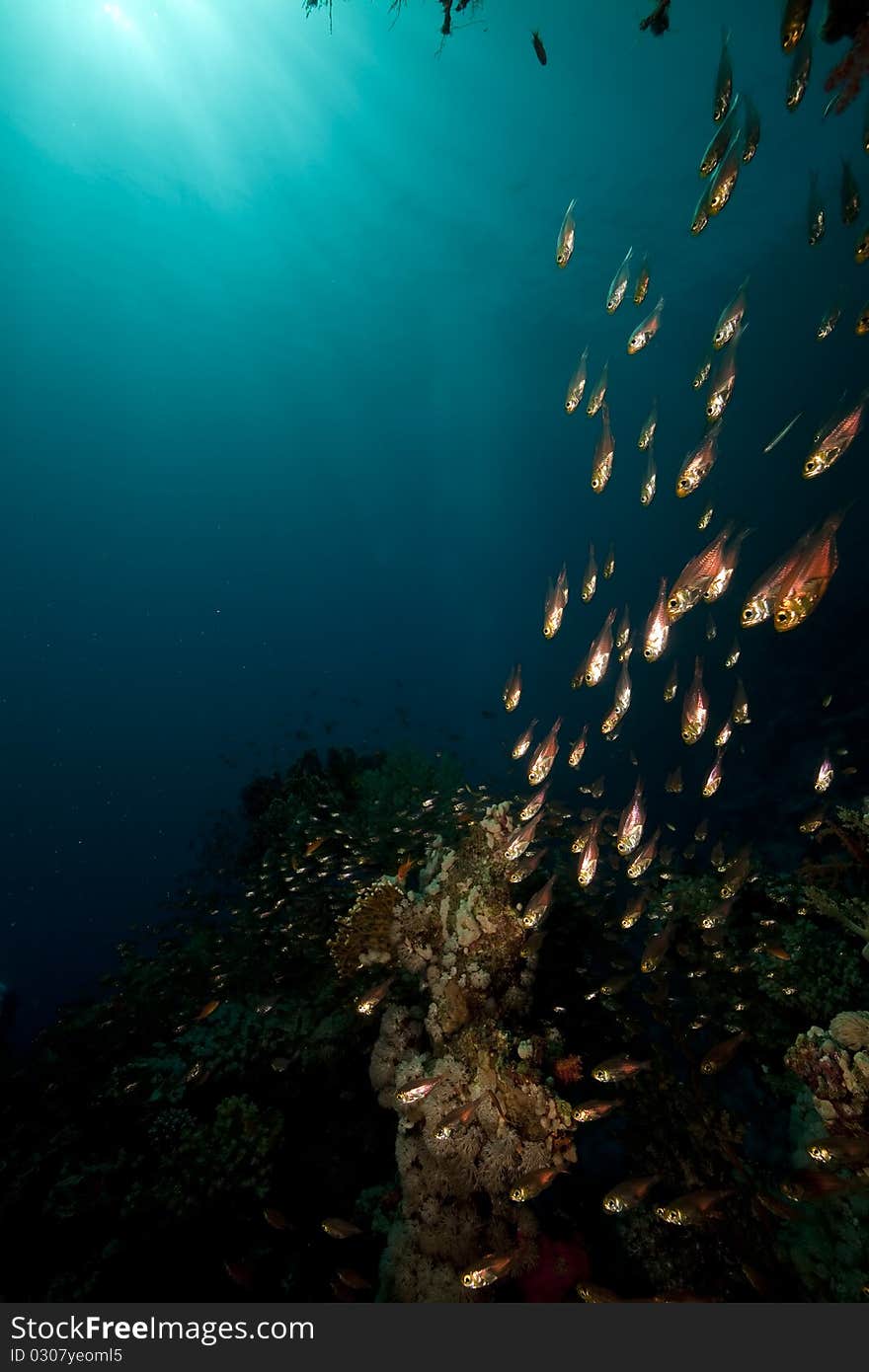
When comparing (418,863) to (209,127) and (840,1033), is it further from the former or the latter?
(209,127)

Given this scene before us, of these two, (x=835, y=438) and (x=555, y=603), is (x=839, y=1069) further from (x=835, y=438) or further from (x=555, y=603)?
(x=835, y=438)

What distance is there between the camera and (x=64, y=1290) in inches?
228

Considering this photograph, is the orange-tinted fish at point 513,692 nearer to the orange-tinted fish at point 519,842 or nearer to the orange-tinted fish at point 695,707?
the orange-tinted fish at point 519,842

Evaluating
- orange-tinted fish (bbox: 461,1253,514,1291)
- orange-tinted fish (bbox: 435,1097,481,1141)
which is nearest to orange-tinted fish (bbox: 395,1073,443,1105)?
orange-tinted fish (bbox: 435,1097,481,1141)

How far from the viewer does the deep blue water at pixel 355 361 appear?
26688mm

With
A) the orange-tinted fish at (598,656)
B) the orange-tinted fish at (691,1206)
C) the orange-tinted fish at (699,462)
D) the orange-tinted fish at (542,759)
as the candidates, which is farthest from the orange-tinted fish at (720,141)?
the orange-tinted fish at (691,1206)

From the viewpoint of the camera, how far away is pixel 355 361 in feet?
180

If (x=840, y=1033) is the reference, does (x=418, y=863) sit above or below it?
above

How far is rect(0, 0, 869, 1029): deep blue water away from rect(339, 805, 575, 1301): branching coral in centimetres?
647

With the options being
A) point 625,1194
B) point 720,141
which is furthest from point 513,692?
point 720,141

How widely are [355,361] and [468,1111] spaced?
62.8 metres

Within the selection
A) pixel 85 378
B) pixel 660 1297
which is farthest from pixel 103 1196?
pixel 85 378

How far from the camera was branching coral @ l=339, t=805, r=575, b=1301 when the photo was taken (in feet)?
15.8

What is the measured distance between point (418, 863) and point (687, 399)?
83.8m
